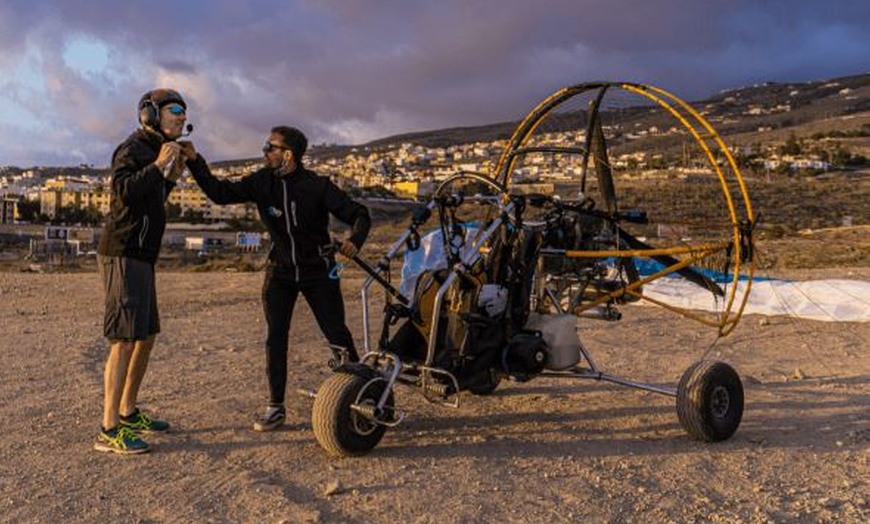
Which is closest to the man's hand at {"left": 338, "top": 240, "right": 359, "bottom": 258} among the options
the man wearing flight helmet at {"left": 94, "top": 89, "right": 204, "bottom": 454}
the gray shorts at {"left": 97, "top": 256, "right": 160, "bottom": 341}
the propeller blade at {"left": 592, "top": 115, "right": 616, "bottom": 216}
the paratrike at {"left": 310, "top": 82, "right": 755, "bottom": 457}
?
the paratrike at {"left": 310, "top": 82, "right": 755, "bottom": 457}

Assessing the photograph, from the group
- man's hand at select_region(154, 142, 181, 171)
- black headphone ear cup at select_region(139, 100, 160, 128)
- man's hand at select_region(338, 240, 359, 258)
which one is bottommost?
man's hand at select_region(338, 240, 359, 258)

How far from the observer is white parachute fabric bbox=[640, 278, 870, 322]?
11742 millimetres

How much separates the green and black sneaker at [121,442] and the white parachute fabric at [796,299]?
8.54 metres

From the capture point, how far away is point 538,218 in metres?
6.77

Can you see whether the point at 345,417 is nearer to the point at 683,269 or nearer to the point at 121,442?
the point at 121,442

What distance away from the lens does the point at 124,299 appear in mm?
5168

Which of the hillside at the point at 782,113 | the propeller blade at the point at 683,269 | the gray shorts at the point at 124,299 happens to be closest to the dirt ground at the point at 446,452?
the gray shorts at the point at 124,299

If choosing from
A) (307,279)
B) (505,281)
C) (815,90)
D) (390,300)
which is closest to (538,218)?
(505,281)

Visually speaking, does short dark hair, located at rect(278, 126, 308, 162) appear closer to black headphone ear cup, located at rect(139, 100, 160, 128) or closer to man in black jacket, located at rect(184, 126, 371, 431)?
A: man in black jacket, located at rect(184, 126, 371, 431)

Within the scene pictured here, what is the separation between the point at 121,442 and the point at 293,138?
7.63ft

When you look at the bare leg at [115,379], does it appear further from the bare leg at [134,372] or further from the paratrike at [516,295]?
the paratrike at [516,295]

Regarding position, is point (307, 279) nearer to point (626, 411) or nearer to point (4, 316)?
point (626, 411)

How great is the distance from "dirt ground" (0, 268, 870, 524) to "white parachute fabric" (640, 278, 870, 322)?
8.73ft

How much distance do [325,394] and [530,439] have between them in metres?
1.59
